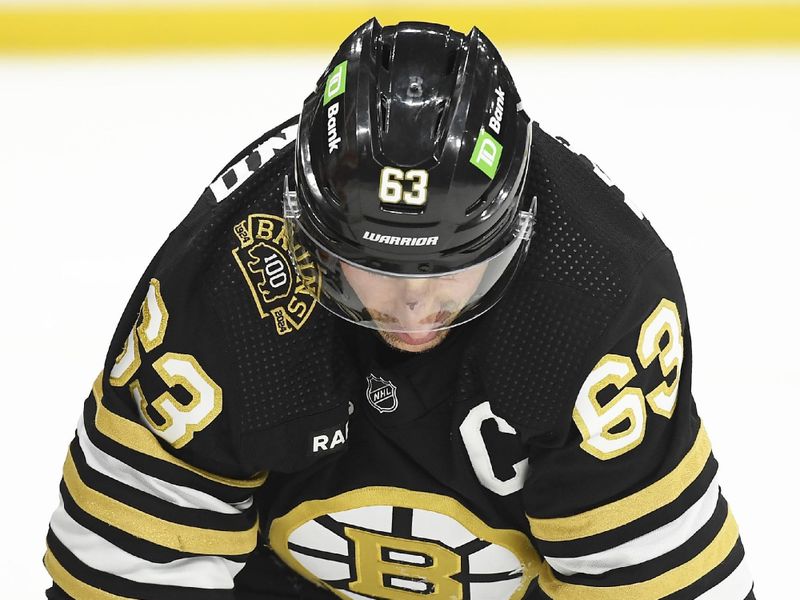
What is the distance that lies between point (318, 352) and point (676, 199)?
157 cm

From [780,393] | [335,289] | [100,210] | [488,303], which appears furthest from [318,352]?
[100,210]

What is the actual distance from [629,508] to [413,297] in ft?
1.04

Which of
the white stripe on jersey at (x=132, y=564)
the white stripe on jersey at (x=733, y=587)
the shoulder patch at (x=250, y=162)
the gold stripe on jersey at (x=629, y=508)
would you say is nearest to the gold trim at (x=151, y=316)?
the shoulder patch at (x=250, y=162)

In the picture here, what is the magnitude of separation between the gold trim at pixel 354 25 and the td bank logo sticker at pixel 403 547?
1843 mm

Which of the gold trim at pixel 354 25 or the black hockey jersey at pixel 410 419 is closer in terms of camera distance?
the black hockey jersey at pixel 410 419

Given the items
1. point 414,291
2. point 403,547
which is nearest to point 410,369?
point 414,291

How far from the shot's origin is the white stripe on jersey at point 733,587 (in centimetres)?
156

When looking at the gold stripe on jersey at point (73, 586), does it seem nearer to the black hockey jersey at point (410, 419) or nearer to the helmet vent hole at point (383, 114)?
the black hockey jersey at point (410, 419)

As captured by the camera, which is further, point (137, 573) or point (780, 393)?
point (780, 393)

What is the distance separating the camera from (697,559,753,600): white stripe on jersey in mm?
1560

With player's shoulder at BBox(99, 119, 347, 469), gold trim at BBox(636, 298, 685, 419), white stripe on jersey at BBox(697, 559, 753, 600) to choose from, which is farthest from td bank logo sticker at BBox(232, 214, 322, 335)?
white stripe on jersey at BBox(697, 559, 753, 600)

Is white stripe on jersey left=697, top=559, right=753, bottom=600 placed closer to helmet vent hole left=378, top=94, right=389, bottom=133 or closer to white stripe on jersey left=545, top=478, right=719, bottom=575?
white stripe on jersey left=545, top=478, right=719, bottom=575

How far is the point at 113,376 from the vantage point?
159 centimetres

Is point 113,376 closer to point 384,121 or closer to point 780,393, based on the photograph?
point 384,121
